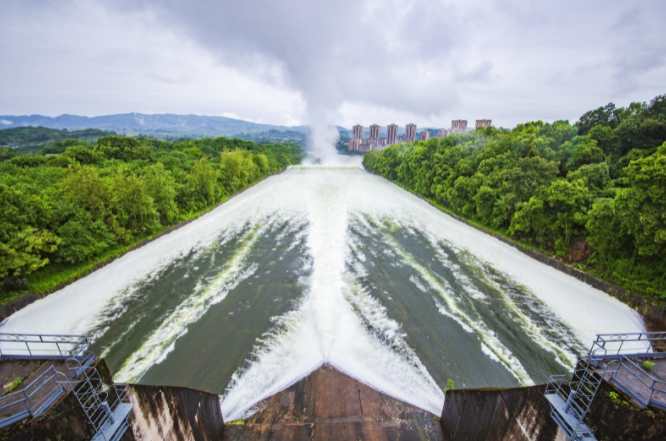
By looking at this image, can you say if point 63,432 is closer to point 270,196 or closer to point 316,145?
point 270,196

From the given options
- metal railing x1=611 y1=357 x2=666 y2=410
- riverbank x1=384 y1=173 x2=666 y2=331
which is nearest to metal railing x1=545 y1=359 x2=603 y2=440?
metal railing x1=611 y1=357 x2=666 y2=410

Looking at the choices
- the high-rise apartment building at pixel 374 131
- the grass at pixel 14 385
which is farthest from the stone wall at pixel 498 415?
the high-rise apartment building at pixel 374 131

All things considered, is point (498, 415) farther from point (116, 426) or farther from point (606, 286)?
point (606, 286)

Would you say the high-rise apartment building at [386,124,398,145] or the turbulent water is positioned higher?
the high-rise apartment building at [386,124,398,145]

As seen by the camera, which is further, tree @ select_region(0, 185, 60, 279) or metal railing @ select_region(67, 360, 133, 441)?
tree @ select_region(0, 185, 60, 279)

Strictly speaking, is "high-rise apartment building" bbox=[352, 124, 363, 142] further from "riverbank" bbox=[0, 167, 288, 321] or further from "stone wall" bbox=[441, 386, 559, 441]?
"stone wall" bbox=[441, 386, 559, 441]
